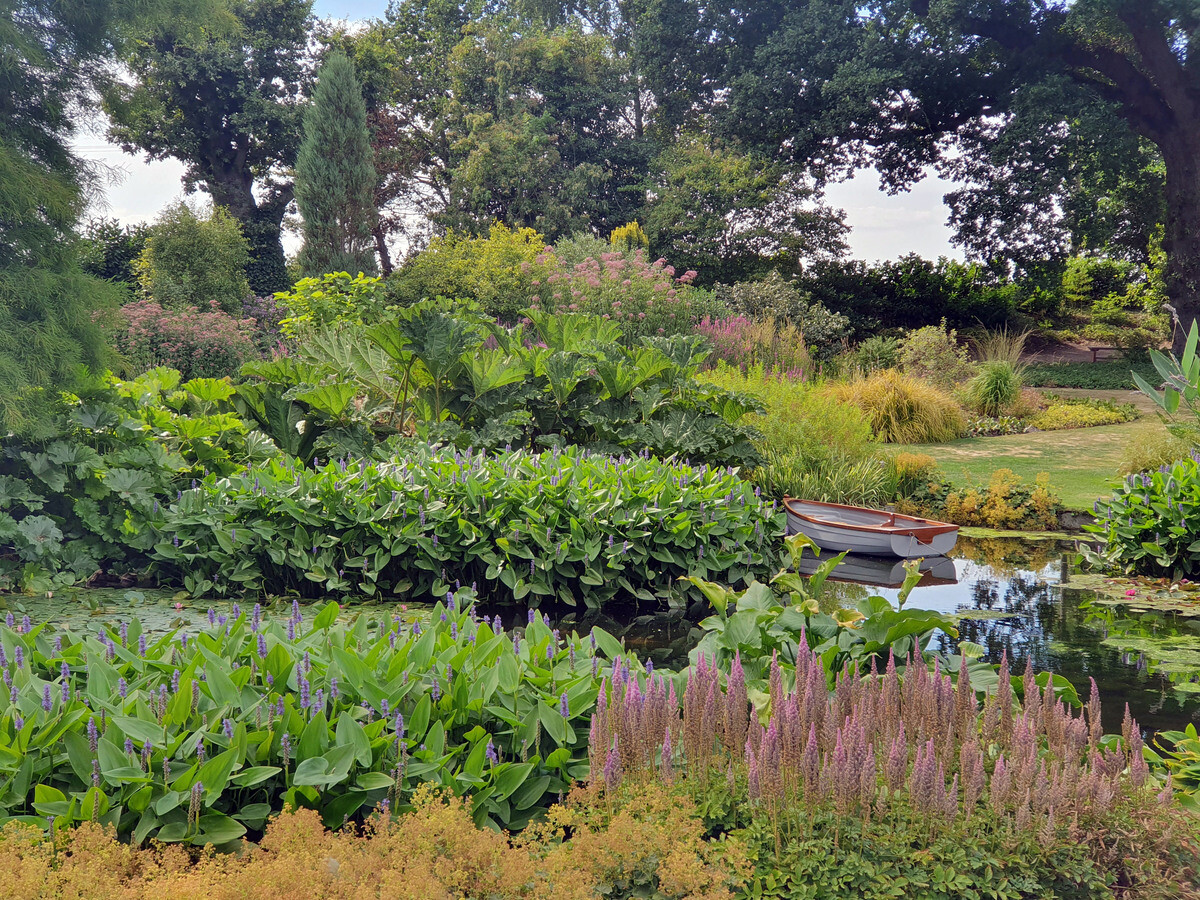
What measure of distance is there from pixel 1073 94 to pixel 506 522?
16232mm

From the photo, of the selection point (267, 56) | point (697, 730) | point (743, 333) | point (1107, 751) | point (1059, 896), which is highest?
point (267, 56)

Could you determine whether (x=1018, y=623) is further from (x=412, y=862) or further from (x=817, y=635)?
(x=412, y=862)

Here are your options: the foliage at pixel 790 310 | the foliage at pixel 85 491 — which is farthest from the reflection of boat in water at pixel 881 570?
the foliage at pixel 790 310

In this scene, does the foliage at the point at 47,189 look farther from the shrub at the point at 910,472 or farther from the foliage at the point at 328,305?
the shrub at the point at 910,472

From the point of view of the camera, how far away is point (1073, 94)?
Answer: 52.2ft

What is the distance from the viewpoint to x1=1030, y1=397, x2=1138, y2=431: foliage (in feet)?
44.1

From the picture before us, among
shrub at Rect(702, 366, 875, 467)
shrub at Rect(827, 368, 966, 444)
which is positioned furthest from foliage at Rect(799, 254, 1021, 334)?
shrub at Rect(702, 366, 875, 467)

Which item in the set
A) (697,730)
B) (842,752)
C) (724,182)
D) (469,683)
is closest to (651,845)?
(697,730)

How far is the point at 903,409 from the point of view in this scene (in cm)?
1167

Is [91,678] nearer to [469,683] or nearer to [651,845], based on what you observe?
[469,683]

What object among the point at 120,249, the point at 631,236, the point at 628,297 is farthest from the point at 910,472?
the point at 120,249

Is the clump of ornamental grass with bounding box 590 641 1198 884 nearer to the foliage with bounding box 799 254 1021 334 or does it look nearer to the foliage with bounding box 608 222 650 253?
the foliage with bounding box 608 222 650 253

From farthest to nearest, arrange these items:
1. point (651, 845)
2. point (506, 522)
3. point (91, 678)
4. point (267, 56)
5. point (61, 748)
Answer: point (267, 56)
point (506, 522)
point (91, 678)
point (61, 748)
point (651, 845)

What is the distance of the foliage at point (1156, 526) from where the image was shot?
5.63m
